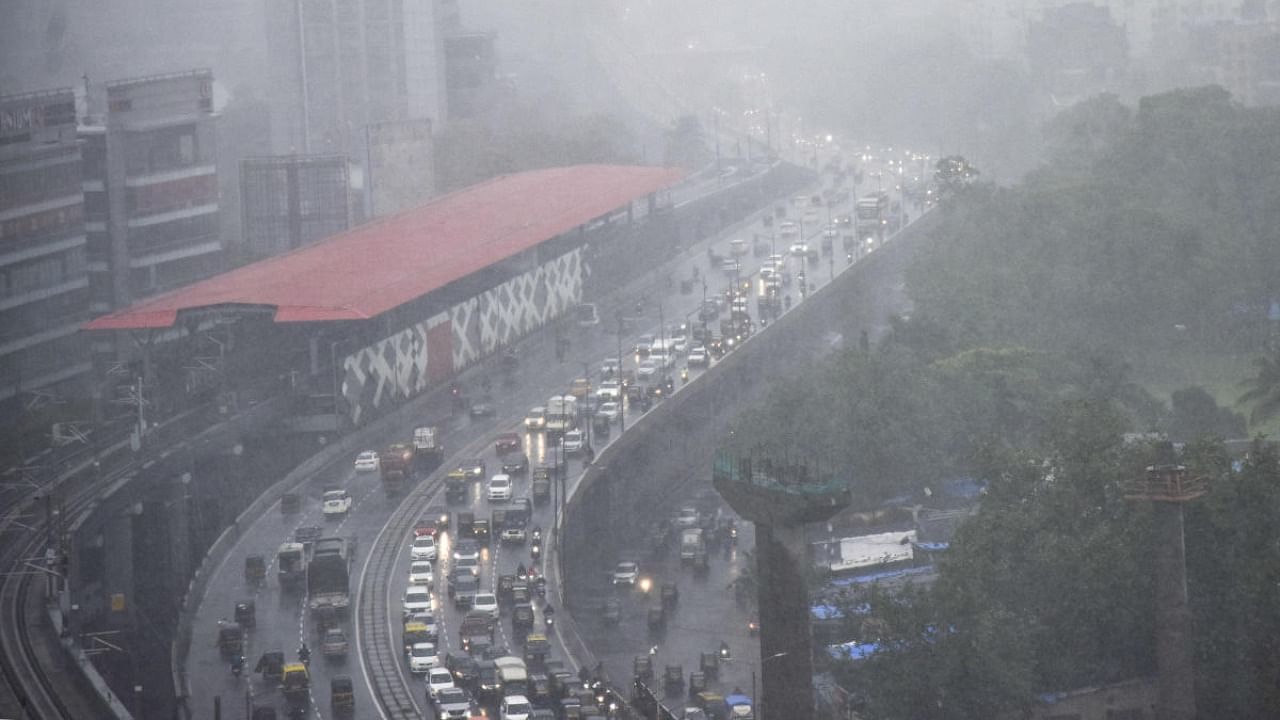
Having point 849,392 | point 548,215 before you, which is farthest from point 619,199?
point 849,392

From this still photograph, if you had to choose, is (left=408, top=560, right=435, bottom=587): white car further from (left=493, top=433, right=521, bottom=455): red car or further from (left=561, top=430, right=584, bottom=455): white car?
(left=493, top=433, right=521, bottom=455): red car

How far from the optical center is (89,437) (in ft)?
172

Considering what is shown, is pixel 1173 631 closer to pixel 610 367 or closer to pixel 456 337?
pixel 610 367

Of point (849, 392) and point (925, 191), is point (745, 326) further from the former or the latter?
point (925, 191)

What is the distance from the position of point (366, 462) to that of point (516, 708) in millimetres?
17759

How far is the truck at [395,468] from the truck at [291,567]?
22.1ft

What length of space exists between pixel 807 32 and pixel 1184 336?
101891 millimetres

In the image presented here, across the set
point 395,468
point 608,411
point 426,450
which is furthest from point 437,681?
point 608,411

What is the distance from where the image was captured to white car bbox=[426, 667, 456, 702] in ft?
122

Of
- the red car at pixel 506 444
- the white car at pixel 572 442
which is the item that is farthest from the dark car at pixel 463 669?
the red car at pixel 506 444

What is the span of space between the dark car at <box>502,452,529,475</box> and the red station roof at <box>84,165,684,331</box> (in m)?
5.64

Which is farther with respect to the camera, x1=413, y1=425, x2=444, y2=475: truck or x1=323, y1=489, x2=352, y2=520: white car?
x1=413, y1=425, x2=444, y2=475: truck

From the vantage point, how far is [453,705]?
36.4 m

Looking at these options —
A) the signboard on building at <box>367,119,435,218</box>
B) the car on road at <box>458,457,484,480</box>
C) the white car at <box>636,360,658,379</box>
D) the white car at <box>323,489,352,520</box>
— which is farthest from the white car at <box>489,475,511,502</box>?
the signboard on building at <box>367,119,435,218</box>
